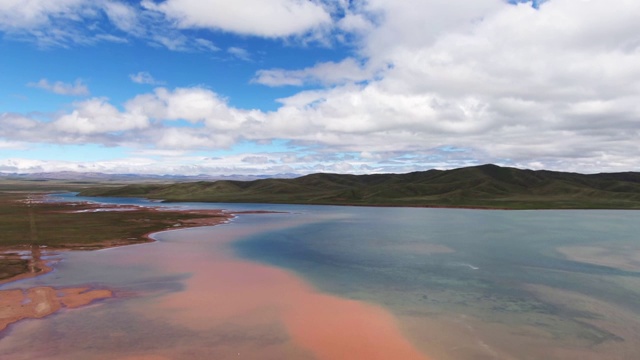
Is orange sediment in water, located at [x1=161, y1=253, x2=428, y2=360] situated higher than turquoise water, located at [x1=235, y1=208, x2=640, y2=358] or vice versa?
turquoise water, located at [x1=235, y1=208, x2=640, y2=358]

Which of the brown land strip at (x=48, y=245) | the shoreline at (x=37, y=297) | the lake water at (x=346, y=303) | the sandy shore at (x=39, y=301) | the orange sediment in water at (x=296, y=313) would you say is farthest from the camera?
the brown land strip at (x=48, y=245)

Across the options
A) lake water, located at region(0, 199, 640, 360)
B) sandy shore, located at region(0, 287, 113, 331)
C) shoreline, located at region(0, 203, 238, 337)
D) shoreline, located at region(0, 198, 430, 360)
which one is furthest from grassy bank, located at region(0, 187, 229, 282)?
shoreline, located at region(0, 198, 430, 360)

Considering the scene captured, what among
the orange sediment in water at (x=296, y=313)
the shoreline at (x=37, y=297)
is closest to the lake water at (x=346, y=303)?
the orange sediment in water at (x=296, y=313)

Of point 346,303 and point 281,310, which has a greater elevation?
point 346,303

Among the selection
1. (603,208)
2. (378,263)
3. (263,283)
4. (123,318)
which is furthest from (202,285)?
(603,208)

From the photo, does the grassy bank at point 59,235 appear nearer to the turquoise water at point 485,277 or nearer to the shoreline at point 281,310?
the shoreline at point 281,310

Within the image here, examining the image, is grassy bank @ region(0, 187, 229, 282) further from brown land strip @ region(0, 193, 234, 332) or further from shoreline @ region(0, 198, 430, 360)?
shoreline @ region(0, 198, 430, 360)

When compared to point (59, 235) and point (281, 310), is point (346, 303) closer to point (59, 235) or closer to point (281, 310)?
point (281, 310)

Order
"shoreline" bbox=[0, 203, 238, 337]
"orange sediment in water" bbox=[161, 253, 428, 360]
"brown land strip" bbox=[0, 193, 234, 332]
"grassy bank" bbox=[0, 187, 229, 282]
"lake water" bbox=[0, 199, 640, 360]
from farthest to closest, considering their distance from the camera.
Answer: "grassy bank" bbox=[0, 187, 229, 282]
"brown land strip" bbox=[0, 193, 234, 332]
"shoreline" bbox=[0, 203, 238, 337]
"orange sediment in water" bbox=[161, 253, 428, 360]
"lake water" bbox=[0, 199, 640, 360]

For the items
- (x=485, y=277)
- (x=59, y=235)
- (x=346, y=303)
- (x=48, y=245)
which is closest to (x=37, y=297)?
(x=346, y=303)

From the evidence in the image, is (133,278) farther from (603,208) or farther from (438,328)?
(603,208)
